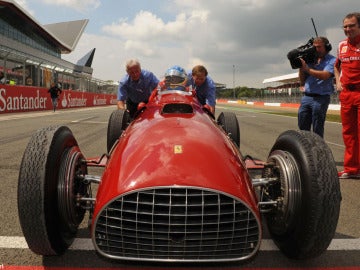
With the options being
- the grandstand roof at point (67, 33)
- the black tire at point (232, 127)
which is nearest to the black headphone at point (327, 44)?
the black tire at point (232, 127)

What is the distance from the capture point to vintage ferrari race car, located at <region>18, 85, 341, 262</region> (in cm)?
207

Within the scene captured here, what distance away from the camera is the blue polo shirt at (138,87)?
6.26 m

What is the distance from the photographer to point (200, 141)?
2.60 meters

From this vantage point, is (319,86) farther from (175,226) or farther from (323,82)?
(175,226)

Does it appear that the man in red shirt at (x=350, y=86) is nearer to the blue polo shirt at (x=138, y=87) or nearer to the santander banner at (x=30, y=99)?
→ the blue polo shirt at (x=138, y=87)

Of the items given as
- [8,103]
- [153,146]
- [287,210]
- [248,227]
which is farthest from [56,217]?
[8,103]

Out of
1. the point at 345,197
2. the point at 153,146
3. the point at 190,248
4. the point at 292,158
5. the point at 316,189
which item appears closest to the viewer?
the point at 190,248

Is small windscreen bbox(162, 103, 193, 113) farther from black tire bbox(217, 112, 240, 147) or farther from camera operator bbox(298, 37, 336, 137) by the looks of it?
camera operator bbox(298, 37, 336, 137)

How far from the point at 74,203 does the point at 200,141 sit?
0.97 meters

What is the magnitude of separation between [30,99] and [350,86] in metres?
20.1

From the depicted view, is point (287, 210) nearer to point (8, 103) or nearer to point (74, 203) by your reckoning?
point (74, 203)

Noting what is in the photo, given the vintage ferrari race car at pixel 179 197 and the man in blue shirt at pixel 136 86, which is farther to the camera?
the man in blue shirt at pixel 136 86

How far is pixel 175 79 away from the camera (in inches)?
185

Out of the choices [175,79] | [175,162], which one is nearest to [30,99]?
[175,79]
